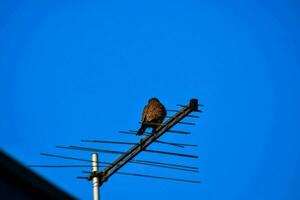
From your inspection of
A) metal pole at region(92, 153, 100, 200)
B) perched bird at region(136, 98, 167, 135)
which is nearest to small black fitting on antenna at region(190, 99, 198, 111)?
metal pole at region(92, 153, 100, 200)

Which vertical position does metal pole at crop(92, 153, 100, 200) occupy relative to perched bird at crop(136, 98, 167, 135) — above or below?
below

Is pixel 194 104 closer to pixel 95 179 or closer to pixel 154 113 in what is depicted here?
pixel 95 179

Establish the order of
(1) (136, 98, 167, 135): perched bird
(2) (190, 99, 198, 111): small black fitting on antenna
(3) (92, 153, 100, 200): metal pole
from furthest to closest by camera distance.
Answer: (1) (136, 98, 167, 135): perched bird, (2) (190, 99, 198, 111): small black fitting on antenna, (3) (92, 153, 100, 200): metal pole

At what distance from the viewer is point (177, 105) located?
427 inches

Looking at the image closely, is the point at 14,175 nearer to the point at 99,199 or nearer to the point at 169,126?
the point at 99,199

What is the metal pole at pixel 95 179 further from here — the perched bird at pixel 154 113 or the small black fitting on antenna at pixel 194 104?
the perched bird at pixel 154 113

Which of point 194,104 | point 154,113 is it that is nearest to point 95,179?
point 194,104

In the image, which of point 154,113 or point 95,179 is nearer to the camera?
point 95,179

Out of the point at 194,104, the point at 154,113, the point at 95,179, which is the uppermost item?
the point at 154,113

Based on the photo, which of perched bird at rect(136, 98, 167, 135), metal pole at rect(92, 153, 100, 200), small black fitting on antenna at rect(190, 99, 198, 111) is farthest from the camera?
perched bird at rect(136, 98, 167, 135)

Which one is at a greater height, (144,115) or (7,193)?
(144,115)

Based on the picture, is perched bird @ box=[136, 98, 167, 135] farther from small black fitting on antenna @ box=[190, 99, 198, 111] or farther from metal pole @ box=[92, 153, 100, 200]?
small black fitting on antenna @ box=[190, 99, 198, 111]

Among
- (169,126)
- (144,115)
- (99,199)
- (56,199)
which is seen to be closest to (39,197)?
(56,199)

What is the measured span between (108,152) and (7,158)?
242 centimetres
